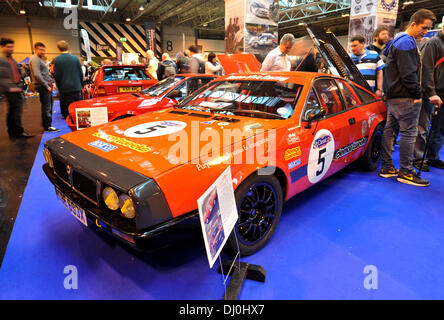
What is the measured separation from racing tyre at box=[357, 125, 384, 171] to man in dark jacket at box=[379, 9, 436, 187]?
124 millimetres

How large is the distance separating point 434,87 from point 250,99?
2496mm

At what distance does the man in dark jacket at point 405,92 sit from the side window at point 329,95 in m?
0.72

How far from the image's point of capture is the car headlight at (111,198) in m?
1.57

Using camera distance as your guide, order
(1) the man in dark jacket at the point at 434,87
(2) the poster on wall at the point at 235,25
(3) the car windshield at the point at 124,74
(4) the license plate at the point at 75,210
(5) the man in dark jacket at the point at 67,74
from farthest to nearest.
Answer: (2) the poster on wall at the point at 235,25 < (3) the car windshield at the point at 124,74 < (5) the man in dark jacket at the point at 67,74 < (1) the man in dark jacket at the point at 434,87 < (4) the license plate at the point at 75,210

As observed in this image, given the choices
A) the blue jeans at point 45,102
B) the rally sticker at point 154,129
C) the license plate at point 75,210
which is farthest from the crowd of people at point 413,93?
the blue jeans at point 45,102

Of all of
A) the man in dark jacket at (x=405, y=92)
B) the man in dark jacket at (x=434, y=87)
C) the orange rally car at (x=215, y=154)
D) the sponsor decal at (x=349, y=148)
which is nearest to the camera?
the orange rally car at (x=215, y=154)

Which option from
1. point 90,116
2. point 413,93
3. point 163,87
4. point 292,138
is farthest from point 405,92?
point 90,116

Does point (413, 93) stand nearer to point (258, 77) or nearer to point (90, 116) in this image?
point (258, 77)

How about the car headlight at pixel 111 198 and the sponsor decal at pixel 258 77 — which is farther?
the sponsor decal at pixel 258 77

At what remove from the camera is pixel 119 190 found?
60.2 inches

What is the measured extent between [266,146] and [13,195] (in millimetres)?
2869

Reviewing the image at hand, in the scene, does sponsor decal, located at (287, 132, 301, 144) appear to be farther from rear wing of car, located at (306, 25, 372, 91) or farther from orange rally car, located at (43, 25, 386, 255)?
rear wing of car, located at (306, 25, 372, 91)

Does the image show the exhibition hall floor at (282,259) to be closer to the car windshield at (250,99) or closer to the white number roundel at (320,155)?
the white number roundel at (320,155)
